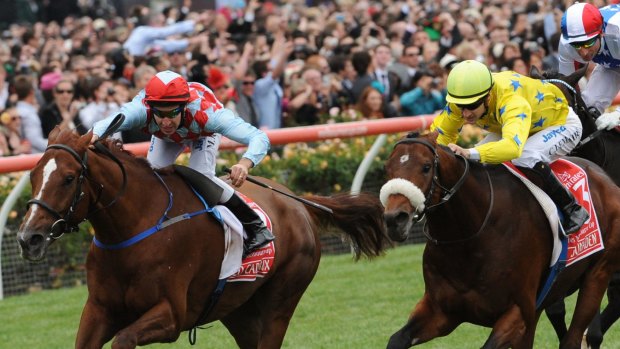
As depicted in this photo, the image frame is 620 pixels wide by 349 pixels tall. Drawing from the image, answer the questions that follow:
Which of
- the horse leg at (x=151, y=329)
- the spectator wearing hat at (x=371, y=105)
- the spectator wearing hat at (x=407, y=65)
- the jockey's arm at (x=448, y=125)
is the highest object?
the jockey's arm at (x=448, y=125)

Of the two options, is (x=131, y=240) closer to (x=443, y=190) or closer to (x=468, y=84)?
(x=443, y=190)

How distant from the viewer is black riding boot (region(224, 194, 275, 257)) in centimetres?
640

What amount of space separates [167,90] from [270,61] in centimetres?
853

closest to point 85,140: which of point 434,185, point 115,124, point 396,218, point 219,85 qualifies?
point 115,124

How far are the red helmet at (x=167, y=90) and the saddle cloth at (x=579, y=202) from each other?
5.61 feet

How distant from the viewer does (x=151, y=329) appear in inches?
224

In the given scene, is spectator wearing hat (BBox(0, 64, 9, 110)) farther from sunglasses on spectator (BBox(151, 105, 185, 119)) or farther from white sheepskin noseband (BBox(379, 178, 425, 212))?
white sheepskin noseband (BBox(379, 178, 425, 212))

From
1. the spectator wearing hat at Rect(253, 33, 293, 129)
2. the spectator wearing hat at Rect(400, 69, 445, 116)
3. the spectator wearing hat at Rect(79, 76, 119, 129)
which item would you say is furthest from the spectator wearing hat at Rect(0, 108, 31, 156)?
the spectator wearing hat at Rect(400, 69, 445, 116)

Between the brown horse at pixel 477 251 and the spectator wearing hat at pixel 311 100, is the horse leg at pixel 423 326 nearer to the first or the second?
the brown horse at pixel 477 251

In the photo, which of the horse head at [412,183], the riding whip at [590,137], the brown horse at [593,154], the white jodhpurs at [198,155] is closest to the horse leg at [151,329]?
the white jodhpurs at [198,155]

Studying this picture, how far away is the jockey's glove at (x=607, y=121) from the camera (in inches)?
294

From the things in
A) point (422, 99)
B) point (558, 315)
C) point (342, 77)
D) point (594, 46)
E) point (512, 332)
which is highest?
point (594, 46)

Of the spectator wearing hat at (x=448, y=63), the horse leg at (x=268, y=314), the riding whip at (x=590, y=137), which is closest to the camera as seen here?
the horse leg at (x=268, y=314)

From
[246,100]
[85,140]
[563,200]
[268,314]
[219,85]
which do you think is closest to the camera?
[85,140]
